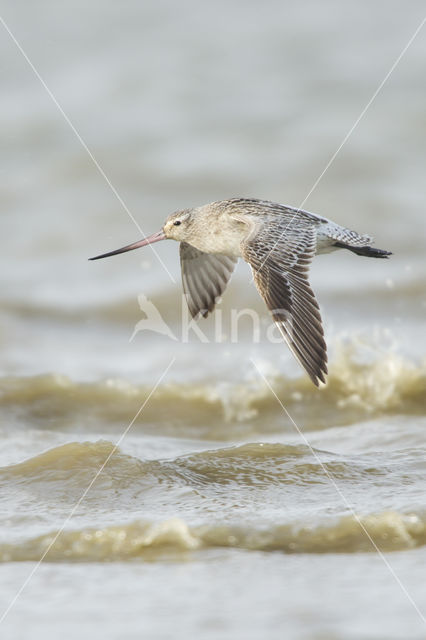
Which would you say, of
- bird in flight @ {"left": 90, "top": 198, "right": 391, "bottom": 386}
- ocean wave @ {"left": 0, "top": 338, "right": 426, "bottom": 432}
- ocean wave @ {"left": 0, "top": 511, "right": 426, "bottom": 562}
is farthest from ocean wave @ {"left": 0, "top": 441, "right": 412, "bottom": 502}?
ocean wave @ {"left": 0, "top": 338, "right": 426, "bottom": 432}

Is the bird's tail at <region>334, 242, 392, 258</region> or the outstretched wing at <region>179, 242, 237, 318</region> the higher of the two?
the bird's tail at <region>334, 242, 392, 258</region>

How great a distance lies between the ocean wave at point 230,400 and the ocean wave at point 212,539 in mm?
1642

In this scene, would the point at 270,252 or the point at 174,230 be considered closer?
the point at 270,252

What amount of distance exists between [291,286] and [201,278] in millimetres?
1394

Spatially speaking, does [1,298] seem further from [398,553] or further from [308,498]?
[398,553]

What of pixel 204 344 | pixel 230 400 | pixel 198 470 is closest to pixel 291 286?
pixel 198 470

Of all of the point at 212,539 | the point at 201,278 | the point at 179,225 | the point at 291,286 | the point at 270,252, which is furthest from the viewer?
the point at 201,278

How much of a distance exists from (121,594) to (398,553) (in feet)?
3.38

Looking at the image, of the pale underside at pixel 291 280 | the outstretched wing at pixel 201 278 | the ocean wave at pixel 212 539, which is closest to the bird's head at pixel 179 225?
the outstretched wing at pixel 201 278

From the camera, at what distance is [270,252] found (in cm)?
456

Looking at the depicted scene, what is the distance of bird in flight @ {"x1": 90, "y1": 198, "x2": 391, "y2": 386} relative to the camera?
13.7 feet

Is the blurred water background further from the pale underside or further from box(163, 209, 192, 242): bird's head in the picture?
box(163, 209, 192, 242): bird's head

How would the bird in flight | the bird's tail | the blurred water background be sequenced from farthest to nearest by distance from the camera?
the bird's tail, the bird in flight, the blurred water background

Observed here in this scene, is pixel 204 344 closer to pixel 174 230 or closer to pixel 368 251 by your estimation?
pixel 174 230
